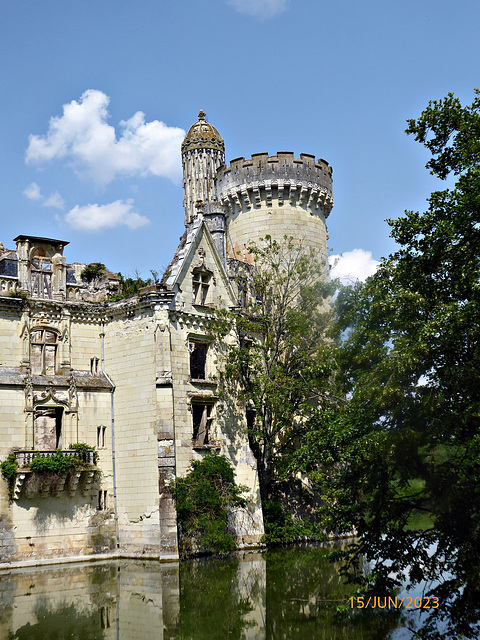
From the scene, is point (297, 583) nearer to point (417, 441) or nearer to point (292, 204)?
point (417, 441)

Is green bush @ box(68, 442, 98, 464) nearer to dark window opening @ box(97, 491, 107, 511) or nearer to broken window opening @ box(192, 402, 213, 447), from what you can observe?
dark window opening @ box(97, 491, 107, 511)

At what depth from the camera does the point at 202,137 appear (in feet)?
153

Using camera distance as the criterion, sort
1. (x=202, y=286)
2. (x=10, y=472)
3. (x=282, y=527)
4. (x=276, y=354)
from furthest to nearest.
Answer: (x=276, y=354)
(x=202, y=286)
(x=282, y=527)
(x=10, y=472)

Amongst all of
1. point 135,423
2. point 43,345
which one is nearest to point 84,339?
point 43,345

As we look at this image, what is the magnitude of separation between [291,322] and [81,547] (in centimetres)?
1448

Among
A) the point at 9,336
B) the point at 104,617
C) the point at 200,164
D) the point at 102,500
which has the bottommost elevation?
the point at 104,617

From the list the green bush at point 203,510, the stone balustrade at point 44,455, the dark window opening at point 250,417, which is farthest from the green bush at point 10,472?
A: the dark window opening at point 250,417

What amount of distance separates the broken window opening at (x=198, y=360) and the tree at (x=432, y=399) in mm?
13778

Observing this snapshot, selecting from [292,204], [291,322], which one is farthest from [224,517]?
[292,204]

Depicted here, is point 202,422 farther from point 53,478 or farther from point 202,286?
point 53,478

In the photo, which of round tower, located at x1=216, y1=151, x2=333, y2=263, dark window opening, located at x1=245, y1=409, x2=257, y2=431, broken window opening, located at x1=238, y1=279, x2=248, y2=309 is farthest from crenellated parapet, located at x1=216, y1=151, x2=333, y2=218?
dark window opening, located at x1=245, y1=409, x2=257, y2=431

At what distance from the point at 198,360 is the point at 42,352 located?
7.61 m

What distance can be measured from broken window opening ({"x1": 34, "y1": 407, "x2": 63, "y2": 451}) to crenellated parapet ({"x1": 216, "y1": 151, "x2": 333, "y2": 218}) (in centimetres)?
1721

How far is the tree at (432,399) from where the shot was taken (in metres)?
17.7
